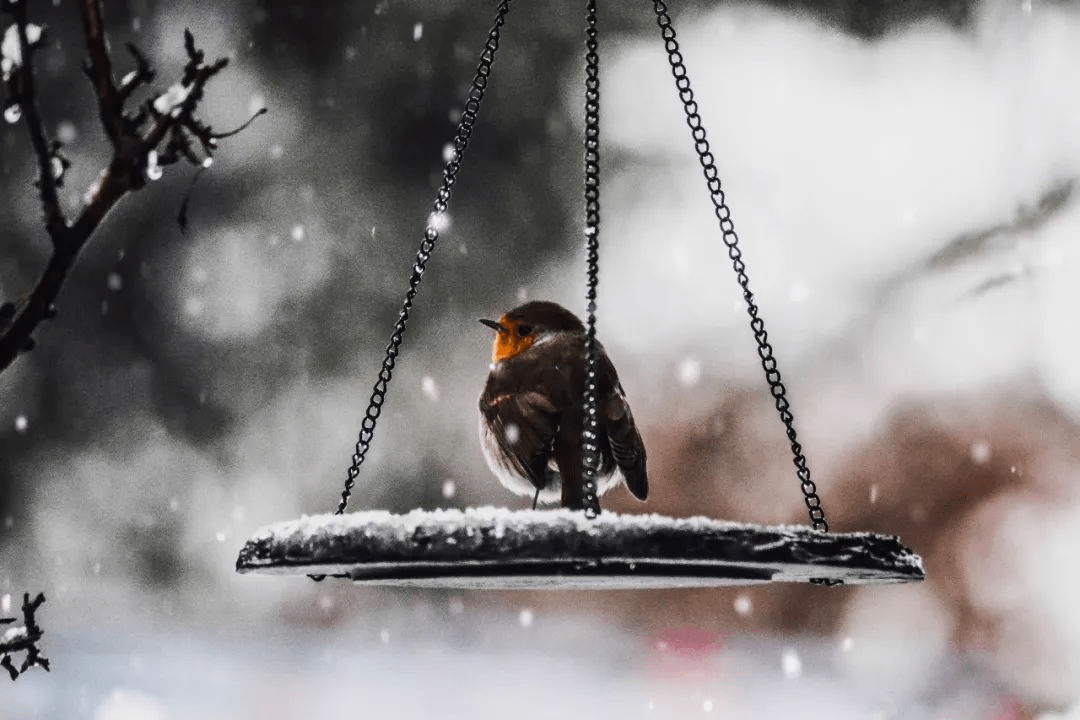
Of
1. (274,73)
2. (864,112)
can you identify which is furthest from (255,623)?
(864,112)

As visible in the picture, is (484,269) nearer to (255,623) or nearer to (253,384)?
(253,384)

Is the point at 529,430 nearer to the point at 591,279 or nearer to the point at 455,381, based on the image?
the point at 591,279

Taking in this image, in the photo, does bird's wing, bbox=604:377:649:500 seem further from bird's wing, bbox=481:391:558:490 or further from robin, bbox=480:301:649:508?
bird's wing, bbox=481:391:558:490

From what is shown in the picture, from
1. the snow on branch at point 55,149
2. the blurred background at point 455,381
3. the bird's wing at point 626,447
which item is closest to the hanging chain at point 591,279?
the bird's wing at point 626,447

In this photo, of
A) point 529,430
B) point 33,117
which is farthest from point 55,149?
point 529,430

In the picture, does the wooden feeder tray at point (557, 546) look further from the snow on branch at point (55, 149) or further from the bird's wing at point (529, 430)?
the bird's wing at point (529, 430)
